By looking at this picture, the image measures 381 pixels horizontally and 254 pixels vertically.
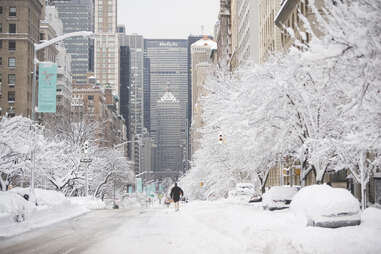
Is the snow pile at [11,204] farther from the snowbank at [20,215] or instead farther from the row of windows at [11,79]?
the row of windows at [11,79]

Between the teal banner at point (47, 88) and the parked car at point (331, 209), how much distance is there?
12919 mm

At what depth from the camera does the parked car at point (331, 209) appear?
12.8 meters

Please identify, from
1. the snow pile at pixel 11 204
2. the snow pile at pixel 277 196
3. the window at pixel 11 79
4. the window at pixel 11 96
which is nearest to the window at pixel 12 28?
the window at pixel 11 79

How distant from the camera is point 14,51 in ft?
324

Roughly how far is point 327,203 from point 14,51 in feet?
313

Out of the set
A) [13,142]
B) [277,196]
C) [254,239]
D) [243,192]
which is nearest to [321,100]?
[277,196]

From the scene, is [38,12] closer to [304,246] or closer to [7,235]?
[7,235]

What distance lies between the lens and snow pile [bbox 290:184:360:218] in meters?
12.9

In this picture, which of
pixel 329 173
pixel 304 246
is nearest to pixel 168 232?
pixel 304 246

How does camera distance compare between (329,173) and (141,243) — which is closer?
(141,243)

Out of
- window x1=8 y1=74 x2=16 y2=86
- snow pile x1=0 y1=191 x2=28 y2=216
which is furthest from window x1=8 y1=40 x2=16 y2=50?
snow pile x1=0 y1=191 x2=28 y2=216

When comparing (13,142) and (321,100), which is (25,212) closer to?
(321,100)

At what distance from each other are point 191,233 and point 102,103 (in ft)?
474

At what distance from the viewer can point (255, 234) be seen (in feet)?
41.7
